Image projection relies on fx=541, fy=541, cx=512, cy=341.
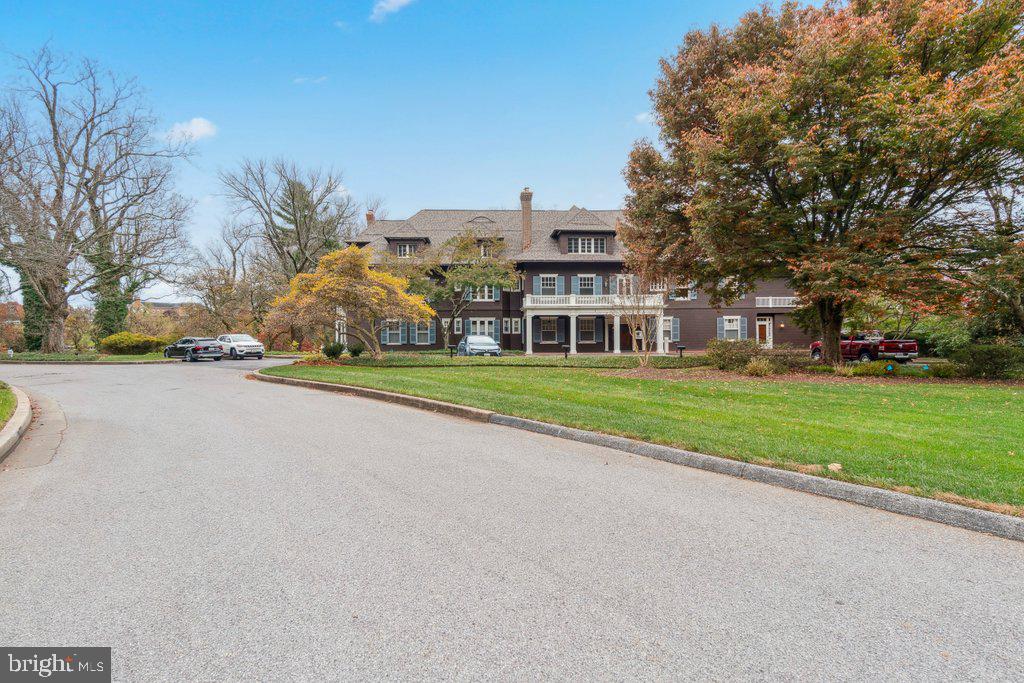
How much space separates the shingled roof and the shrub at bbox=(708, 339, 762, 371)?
16105 millimetres

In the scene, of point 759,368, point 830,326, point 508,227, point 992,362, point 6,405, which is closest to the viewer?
point 6,405

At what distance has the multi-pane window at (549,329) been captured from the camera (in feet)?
120

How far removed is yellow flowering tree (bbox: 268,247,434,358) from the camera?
20.5 meters

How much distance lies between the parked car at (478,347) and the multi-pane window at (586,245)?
11164 millimetres

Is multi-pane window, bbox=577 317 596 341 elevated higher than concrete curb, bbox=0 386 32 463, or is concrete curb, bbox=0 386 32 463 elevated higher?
multi-pane window, bbox=577 317 596 341

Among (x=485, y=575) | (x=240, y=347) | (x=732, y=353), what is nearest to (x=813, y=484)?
(x=485, y=575)

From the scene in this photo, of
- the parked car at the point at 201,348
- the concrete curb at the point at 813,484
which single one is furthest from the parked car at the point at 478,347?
the concrete curb at the point at 813,484

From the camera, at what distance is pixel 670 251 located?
747 inches

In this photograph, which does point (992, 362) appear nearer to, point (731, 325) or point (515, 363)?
point (515, 363)

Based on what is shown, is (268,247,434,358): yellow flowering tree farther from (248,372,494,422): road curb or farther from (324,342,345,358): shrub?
(248,372,494,422): road curb

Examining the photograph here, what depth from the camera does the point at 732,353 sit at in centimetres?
1839

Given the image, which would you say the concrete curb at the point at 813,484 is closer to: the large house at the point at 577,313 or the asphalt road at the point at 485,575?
the asphalt road at the point at 485,575

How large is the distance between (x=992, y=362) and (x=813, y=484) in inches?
581

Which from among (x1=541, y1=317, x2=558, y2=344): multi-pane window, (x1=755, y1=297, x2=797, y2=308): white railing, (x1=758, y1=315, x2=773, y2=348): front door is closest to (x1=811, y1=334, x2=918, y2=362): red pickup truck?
(x1=755, y1=297, x2=797, y2=308): white railing
